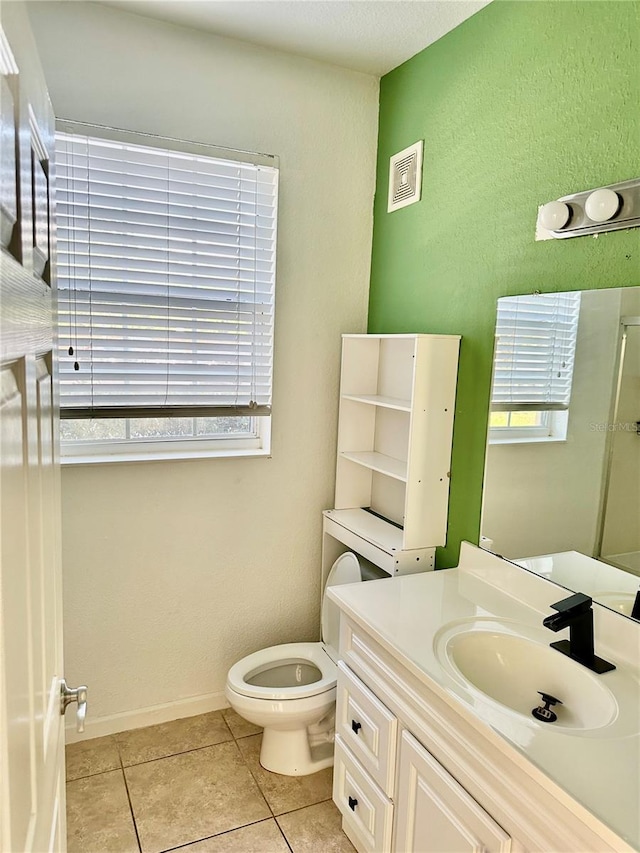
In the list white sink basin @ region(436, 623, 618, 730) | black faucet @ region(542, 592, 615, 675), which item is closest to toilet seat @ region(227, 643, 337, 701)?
white sink basin @ region(436, 623, 618, 730)

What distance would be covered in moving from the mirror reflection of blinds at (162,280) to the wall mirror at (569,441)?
101cm

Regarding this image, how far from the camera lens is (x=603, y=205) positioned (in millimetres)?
1391

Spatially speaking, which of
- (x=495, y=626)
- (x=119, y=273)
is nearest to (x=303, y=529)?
(x=495, y=626)

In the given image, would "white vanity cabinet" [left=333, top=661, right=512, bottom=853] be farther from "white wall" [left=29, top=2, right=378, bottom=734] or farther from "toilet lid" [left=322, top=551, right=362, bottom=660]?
"white wall" [left=29, top=2, right=378, bottom=734]

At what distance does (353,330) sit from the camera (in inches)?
100

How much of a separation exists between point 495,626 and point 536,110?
4.92 feet

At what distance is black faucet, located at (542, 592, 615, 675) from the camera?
137 cm

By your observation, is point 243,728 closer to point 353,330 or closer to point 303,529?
point 303,529

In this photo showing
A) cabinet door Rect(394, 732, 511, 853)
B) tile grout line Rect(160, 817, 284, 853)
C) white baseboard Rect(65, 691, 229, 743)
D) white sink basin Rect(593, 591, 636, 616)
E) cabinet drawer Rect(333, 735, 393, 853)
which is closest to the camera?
cabinet door Rect(394, 732, 511, 853)

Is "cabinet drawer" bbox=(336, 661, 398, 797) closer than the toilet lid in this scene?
Yes

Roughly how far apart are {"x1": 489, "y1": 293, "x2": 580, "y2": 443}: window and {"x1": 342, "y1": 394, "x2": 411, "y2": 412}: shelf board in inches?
13.4

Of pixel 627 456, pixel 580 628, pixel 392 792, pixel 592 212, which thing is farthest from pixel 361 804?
pixel 592 212

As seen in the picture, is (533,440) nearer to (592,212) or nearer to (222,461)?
(592,212)

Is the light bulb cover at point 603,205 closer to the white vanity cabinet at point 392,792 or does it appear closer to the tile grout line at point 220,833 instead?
the white vanity cabinet at point 392,792
